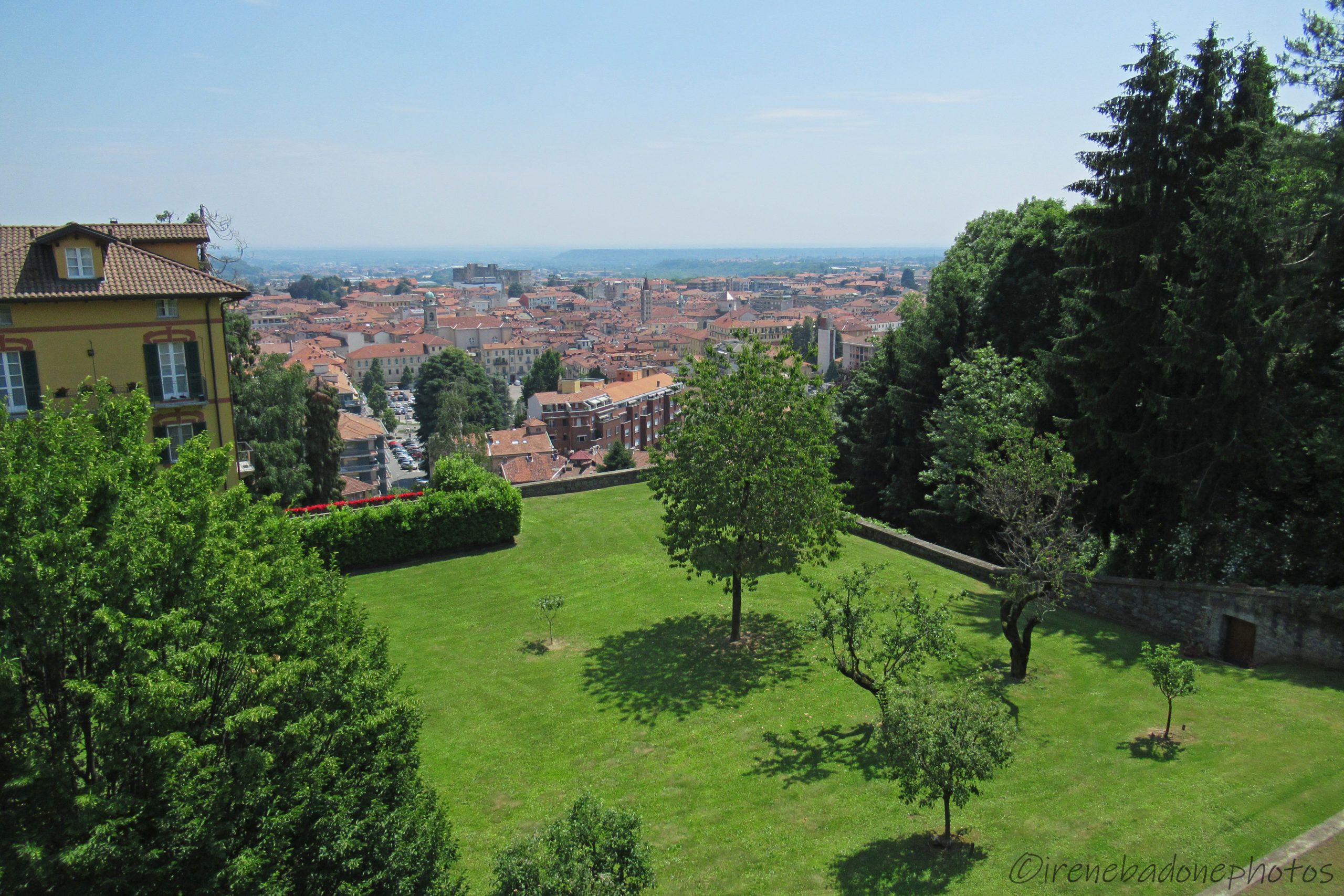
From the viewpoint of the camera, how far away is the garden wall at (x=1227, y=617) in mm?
16844

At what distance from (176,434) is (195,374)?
1.65m

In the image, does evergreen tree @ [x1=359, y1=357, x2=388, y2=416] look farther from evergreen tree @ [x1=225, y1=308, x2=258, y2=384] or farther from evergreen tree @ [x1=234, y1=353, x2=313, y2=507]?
evergreen tree @ [x1=225, y1=308, x2=258, y2=384]

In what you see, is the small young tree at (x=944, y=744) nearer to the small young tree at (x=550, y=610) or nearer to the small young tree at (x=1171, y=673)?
the small young tree at (x=1171, y=673)

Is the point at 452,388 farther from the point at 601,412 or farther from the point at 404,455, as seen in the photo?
the point at 404,455

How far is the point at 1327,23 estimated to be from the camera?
17719 millimetres

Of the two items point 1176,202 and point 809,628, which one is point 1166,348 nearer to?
point 1176,202

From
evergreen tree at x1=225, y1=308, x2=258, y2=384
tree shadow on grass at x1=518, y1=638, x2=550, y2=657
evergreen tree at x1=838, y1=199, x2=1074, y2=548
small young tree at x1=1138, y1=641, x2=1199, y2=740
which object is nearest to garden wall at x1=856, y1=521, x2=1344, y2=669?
small young tree at x1=1138, y1=641, x2=1199, y2=740

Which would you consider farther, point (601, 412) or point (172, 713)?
Result: point (601, 412)

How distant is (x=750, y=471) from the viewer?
1766 cm

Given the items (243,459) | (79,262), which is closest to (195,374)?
(79,262)

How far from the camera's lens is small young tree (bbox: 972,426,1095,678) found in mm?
16109

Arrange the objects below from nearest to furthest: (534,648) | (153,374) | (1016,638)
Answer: (1016,638) → (534,648) → (153,374)

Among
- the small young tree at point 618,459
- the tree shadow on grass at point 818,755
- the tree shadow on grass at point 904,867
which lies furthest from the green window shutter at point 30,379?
the small young tree at point 618,459

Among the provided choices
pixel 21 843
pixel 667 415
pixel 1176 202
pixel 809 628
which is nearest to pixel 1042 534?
pixel 809 628
